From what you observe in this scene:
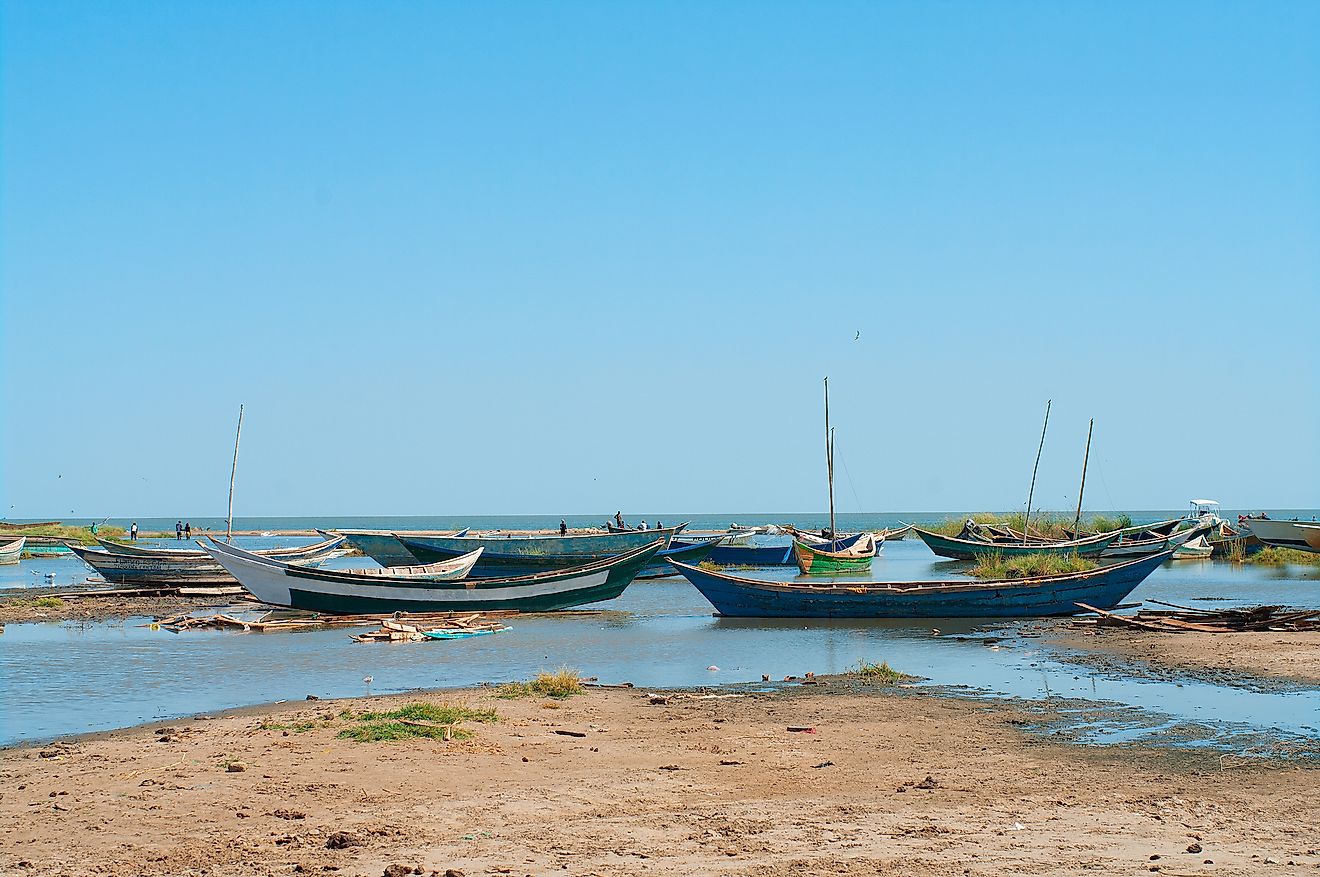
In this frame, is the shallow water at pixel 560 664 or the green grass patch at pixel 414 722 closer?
the green grass patch at pixel 414 722

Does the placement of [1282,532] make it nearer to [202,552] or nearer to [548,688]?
[548,688]

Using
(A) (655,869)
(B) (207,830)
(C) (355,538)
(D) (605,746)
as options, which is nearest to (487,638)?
(D) (605,746)

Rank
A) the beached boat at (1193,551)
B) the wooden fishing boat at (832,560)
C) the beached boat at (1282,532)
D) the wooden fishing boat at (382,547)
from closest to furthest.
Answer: the beached boat at (1282,532), the wooden fishing boat at (382,547), the wooden fishing boat at (832,560), the beached boat at (1193,551)

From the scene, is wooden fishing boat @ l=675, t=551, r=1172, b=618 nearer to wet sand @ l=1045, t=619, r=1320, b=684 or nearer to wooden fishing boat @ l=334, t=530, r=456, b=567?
wet sand @ l=1045, t=619, r=1320, b=684

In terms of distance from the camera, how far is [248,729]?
1238cm

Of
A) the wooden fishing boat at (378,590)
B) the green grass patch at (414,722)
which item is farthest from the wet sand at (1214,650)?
the wooden fishing boat at (378,590)

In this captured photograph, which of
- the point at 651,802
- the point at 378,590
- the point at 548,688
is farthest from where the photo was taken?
the point at 378,590

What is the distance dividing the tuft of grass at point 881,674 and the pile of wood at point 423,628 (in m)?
9.51

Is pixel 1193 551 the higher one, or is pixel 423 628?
pixel 1193 551

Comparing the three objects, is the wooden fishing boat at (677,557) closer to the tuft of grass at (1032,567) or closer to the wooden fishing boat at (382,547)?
the wooden fishing boat at (382,547)

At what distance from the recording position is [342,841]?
773cm

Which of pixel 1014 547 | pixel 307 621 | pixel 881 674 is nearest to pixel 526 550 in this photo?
pixel 307 621

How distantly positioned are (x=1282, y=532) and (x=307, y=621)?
80.3 feet

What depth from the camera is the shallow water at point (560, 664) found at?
1383 centimetres
